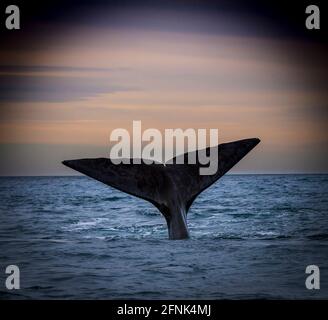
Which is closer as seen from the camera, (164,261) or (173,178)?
(164,261)

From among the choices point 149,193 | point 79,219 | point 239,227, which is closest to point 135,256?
point 149,193

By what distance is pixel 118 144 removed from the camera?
13938 millimetres

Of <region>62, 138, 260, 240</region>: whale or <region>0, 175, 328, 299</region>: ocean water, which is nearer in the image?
<region>0, 175, 328, 299</region>: ocean water

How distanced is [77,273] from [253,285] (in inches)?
118

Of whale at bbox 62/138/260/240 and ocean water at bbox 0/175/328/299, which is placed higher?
whale at bbox 62/138/260/240

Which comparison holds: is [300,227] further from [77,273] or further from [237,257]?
[77,273]

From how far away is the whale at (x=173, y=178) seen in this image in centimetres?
1242

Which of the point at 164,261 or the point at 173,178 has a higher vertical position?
the point at 173,178

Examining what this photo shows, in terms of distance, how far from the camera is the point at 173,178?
13.1 meters

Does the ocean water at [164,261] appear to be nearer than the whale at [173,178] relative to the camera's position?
Yes

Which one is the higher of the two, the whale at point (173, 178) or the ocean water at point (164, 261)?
the whale at point (173, 178)

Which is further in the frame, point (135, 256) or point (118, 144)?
point (118, 144)

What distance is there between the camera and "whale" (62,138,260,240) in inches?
489
